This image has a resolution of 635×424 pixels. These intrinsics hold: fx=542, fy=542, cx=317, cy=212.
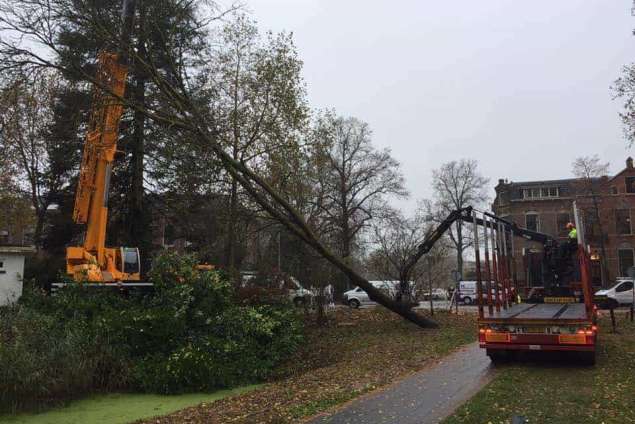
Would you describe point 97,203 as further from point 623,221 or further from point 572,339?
point 623,221

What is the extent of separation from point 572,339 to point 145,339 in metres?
10.0

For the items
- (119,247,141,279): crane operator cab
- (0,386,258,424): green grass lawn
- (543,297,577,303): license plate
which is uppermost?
(119,247,141,279): crane operator cab

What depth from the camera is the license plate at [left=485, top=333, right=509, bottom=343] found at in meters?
10.2

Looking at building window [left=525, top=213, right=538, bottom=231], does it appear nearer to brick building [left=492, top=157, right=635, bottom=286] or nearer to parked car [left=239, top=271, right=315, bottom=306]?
brick building [left=492, top=157, right=635, bottom=286]

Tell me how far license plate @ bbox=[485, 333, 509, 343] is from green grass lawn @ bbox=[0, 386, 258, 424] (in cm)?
574

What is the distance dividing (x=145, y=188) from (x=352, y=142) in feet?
89.1

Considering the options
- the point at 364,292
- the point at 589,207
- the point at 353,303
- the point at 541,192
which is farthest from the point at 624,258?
the point at 364,292

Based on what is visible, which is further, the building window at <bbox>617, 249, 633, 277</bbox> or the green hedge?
the building window at <bbox>617, 249, 633, 277</bbox>

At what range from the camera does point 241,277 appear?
1888 centimetres

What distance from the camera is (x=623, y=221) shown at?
54.7 meters

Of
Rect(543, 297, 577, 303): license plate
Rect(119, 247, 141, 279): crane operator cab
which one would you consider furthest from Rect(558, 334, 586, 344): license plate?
Rect(119, 247, 141, 279): crane operator cab

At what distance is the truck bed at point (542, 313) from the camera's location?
992 cm

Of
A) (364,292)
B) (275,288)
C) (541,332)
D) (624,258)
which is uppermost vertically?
(624,258)

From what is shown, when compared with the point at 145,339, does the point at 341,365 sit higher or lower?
lower
